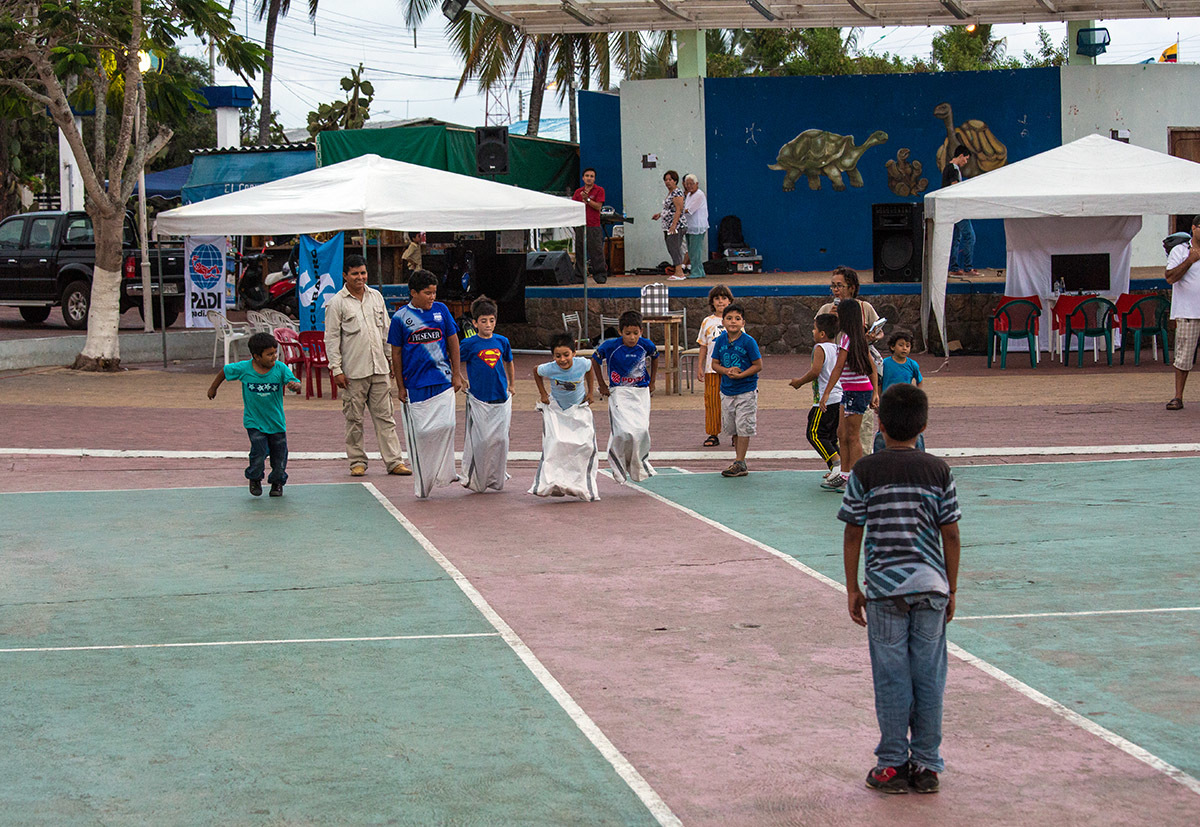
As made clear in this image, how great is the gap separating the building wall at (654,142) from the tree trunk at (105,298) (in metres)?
11.3

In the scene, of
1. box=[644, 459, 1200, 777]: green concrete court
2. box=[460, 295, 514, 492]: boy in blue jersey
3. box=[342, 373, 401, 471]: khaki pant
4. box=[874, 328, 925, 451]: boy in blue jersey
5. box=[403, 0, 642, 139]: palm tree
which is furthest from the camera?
box=[403, 0, 642, 139]: palm tree

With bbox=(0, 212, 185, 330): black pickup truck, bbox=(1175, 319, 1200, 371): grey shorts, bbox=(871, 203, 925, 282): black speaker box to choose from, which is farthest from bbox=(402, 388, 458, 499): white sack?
bbox=(0, 212, 185, 330): black pickup truck

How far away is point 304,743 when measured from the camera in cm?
540

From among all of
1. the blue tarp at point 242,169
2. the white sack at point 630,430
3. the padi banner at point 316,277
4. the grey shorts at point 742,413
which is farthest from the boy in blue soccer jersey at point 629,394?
the blue tarp at point 242,169

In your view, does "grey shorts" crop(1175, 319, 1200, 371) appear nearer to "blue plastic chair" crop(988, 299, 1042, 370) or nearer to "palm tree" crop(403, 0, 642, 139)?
"blue plastic chair" crop(988, 299, 1042, 370)

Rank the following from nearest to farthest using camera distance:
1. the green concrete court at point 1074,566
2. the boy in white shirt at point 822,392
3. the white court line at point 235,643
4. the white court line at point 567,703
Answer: the white court line at point 567,703 → the green concrete court at point 1074,566 → the white court line at point 235,643 → the boy in white shirt at point 822,392

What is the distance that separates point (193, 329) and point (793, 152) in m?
12.5

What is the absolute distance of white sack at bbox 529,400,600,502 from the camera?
35.8ft

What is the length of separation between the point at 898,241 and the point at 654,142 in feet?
24.1

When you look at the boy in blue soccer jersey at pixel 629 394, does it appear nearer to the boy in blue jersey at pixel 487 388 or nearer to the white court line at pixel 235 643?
the boy in blue jersey at pixel 487 388

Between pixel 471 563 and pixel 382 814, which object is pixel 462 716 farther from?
pixel 471 563

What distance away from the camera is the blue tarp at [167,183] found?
138ft

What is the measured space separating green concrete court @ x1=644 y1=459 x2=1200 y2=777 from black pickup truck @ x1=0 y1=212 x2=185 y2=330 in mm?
17869

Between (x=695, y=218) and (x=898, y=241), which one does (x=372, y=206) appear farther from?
(x=898, y=241)
